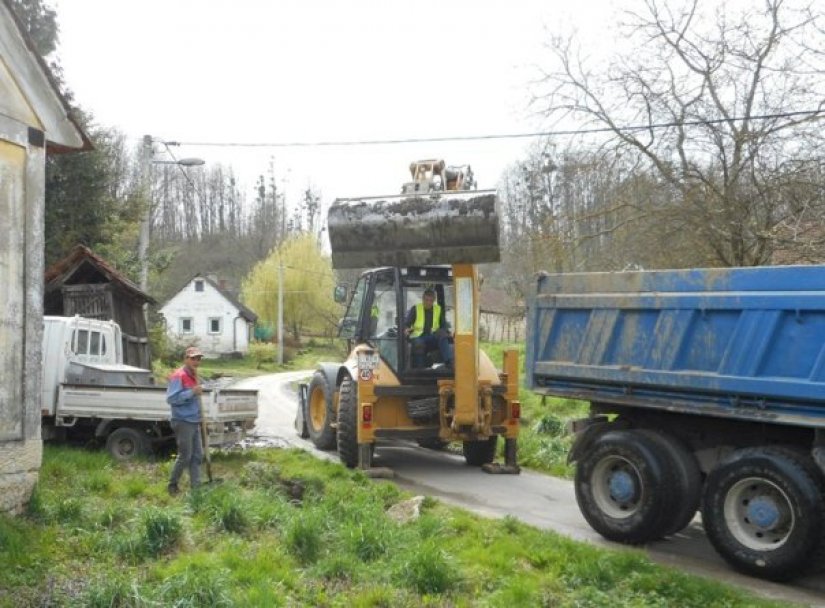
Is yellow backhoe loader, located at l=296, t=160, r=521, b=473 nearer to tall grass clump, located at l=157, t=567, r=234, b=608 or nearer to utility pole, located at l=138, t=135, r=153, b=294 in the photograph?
tall grass clump, located at l=157, t=567, r=234, b=608

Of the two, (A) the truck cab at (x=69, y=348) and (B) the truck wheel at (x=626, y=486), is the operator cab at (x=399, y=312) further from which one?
(A) the truck cab at (x=69, y=348)

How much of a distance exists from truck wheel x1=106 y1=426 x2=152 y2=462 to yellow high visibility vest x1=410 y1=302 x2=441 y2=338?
410 centimetres

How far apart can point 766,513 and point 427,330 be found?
5.95 metres

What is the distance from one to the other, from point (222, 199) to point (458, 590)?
72461 millimetres

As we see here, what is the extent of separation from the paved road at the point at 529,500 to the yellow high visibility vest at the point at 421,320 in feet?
6.28

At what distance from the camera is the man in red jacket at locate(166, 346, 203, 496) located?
9758mm

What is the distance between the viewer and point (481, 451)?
12.2 metres

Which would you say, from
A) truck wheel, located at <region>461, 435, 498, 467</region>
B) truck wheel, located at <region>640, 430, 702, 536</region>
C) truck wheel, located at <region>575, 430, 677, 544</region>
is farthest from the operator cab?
truck wheel, located at <region>640, 430, 702, 536</region>

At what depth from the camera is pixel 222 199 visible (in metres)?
75.7

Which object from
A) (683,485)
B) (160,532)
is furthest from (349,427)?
(683,485)

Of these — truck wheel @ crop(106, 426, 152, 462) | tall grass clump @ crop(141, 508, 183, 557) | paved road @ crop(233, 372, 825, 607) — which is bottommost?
paved road @ crop(233, 372, 825, 607)

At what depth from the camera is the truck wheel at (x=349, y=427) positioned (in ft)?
37.6

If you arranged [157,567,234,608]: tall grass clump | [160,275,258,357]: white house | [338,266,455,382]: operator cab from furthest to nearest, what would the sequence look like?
[160,275,258,357]: white house
[338,266,455,382]: operator cab
[157,567,234,608]: tall grass clump

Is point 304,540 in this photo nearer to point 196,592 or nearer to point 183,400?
point 196,592
